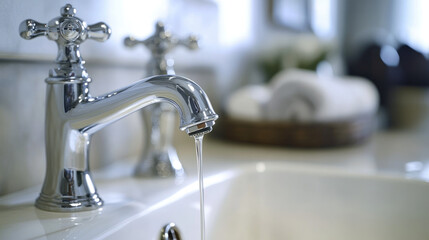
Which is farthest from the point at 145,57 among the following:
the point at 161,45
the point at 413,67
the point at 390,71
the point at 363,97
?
the point at 413,67

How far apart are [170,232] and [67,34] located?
220mm

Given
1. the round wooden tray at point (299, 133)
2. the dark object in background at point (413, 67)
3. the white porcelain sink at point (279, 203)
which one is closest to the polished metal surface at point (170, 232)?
the white porcelain sink at point (279, 203)

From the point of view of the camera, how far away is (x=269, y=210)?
0.70 meters

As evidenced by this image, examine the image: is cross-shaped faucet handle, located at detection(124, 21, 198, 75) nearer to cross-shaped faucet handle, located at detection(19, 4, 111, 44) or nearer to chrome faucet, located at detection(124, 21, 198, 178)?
chrome faucet, located at detection(124, 21, 198, 178)

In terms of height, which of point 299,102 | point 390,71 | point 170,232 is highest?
point 390,71

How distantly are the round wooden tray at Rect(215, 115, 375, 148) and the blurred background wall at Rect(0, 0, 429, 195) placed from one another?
0.42 ft

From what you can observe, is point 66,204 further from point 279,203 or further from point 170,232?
point 279,203

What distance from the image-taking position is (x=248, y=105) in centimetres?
95

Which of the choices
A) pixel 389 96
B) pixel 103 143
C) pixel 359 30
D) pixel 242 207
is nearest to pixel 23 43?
pixel 103 143

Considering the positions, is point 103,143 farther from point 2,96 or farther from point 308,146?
point 308,146

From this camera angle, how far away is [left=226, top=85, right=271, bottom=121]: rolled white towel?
0.94 metres

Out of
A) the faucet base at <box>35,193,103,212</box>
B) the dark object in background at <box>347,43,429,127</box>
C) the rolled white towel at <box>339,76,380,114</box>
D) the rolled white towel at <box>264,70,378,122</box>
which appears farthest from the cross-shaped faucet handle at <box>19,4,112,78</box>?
the dark object in background at <box>347,43,429,127</box>

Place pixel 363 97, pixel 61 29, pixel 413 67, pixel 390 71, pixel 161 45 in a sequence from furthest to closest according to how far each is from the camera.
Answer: pixel 413 67 < pixel 390 71 < pixel 363 97 < pixel 161 45 < pixel 61 29

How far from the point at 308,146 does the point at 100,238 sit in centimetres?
55
